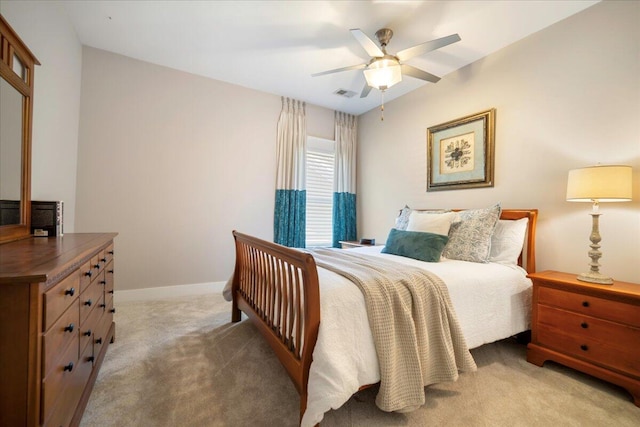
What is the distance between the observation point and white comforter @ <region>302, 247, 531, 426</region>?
1210 millimetres

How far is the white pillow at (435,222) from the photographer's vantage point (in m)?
2.57

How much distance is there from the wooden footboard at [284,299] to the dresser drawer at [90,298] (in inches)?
37.2

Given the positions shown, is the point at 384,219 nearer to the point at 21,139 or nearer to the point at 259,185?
the point at 259,185

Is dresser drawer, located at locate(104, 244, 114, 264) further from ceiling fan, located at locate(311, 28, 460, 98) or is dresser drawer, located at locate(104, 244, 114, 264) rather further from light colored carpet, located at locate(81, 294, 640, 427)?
ceiling fan, located at locate(311, 28, 460, 98)

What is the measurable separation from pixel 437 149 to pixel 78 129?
4.00 metres

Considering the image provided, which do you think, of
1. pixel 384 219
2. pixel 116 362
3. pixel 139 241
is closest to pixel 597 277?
pixel 384 219

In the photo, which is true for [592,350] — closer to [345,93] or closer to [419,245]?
[419,245]

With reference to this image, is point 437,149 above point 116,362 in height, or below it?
above

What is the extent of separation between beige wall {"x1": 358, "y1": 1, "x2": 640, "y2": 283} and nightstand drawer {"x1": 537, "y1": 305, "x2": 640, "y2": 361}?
578 mm

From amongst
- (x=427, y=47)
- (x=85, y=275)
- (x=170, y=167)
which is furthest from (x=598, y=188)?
(x=170, y=167)

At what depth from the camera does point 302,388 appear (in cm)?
132

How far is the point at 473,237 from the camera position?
2402 mm

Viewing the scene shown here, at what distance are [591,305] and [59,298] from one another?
2.81 m

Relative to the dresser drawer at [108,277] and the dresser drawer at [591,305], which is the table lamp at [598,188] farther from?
the dresser drawer at [108,277]
